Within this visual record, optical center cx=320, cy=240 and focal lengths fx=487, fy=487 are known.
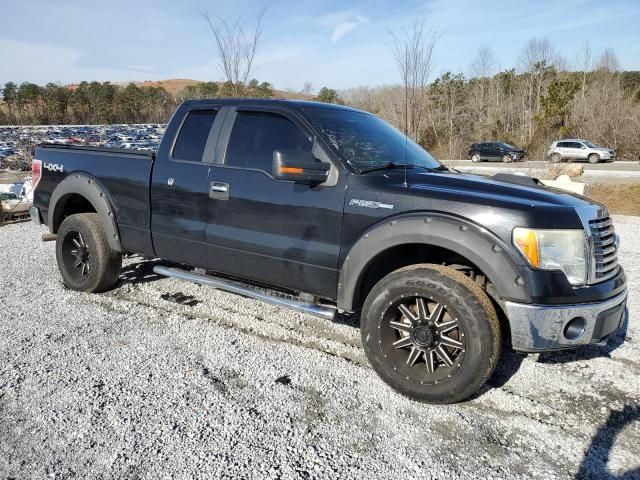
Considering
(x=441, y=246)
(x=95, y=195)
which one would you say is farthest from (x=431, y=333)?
(x=95, y=195)

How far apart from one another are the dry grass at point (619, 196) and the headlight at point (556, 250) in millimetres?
10608

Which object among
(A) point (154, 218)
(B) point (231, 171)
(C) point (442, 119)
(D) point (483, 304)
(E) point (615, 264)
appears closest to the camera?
(D) point (483, 304)

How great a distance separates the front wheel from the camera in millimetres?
2797

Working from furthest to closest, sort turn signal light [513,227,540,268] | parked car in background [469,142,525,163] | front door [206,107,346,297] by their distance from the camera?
parked car in background [469,142,525,163] < front door [206,107,346,297] < turn signal light [513,227,540,268]

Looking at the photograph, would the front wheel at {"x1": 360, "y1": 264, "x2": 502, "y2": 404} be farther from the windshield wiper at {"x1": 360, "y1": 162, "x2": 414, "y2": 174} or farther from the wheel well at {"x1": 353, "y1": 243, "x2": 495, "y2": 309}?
the windshield wiper at {"x1": 360, "y1": 162, "x2": 414, "y2": 174}

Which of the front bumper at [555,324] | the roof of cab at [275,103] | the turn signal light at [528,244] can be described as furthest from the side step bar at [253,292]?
the roof of cab at [275,103]

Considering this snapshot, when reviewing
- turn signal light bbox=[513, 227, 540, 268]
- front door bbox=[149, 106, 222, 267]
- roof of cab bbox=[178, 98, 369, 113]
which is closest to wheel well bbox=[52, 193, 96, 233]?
front door bbox=[149, 106, 222, 267]

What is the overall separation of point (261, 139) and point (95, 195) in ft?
6.02

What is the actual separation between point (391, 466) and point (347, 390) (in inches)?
29.8

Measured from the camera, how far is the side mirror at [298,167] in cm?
310

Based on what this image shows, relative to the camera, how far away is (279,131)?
3676 millimetres

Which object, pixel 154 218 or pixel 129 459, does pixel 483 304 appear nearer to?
pixel 129 459

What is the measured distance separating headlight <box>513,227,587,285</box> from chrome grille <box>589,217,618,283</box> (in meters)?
0.12

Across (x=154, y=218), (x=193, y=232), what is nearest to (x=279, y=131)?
(x=193, y=232)
